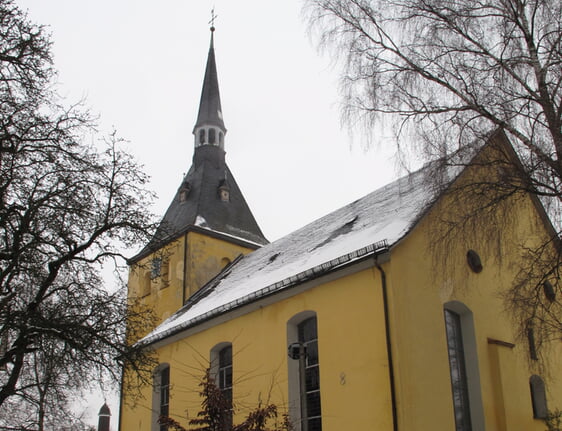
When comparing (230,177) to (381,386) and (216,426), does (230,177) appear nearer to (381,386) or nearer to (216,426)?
(381,386)

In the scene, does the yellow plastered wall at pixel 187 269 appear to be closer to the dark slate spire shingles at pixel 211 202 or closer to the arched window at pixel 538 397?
the dark slate spire shingles at pixel 211 202

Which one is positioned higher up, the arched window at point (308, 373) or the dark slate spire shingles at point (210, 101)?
the dark slate spire shingles at point (210, 101)

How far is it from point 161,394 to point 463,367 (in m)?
9.83

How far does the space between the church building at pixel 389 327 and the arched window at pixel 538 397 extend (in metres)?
0.03

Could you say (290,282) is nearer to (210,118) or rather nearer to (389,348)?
(389,348)

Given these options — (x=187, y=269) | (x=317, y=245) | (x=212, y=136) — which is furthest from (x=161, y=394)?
(x=212, y=136)

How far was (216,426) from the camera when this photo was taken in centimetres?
876

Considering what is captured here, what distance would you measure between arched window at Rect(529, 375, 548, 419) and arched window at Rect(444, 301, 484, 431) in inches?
72.6

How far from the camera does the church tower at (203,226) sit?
81.1 feet

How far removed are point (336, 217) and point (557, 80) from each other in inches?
410

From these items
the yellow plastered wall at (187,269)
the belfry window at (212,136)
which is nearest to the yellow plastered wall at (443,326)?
the yellow plastered wall at (187,269)

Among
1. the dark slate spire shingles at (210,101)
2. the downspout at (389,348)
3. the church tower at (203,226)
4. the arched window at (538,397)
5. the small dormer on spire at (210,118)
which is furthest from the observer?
the dark slate spire shingles at (210,101)

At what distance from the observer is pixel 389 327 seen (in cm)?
1170

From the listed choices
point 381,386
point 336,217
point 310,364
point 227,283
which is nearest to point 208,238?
point 227,283
